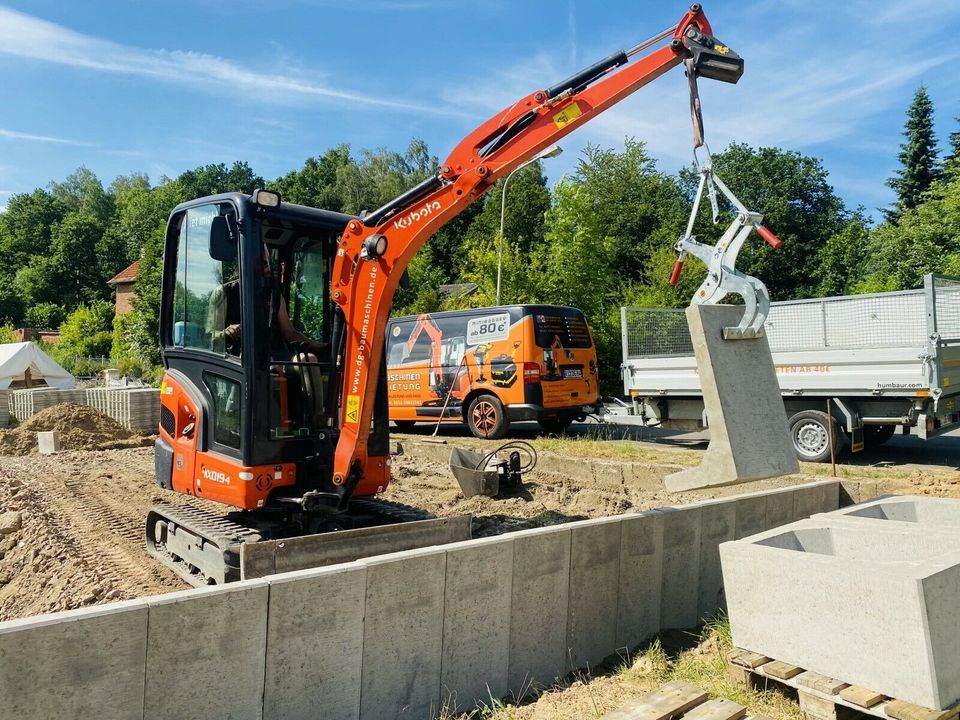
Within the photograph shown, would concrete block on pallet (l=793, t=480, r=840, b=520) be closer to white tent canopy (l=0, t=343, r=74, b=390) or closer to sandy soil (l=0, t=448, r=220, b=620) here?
sandy soil (l=0, t=448, r=220, b=620)

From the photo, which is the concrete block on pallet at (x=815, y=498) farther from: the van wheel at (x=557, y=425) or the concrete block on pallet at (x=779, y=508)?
the van wheel at (x=557, y=425)

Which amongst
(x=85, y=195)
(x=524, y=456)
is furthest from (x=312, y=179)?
(x=524, y=456)

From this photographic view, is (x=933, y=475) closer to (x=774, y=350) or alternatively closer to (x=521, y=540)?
(x=774, y=350)

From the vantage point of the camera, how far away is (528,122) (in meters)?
5.45

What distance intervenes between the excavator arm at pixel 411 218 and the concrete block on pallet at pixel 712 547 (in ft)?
8.80

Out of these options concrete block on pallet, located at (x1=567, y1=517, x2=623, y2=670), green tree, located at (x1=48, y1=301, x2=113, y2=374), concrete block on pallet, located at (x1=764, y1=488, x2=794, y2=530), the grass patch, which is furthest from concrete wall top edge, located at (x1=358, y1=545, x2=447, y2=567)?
green tree, located at (x1=48, y1=301, x2=113, y2=374)

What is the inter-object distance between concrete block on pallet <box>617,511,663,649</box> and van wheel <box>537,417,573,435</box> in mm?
8047

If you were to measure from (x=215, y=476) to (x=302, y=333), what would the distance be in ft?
4.26

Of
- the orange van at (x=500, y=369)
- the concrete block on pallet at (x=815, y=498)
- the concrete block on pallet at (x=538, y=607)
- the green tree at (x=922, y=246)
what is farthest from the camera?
the green tree at (x=922, y=246)

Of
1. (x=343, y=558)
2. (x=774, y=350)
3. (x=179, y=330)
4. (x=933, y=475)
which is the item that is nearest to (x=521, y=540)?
(x=343, y=558)

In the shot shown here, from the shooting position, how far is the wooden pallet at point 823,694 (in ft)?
11.6

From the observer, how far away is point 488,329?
13.5 metres

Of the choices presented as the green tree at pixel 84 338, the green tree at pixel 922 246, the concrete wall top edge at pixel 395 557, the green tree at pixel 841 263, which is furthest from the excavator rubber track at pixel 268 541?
the green tree at pixel 84 338

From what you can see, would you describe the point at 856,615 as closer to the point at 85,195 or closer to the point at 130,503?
the point at 130,503
